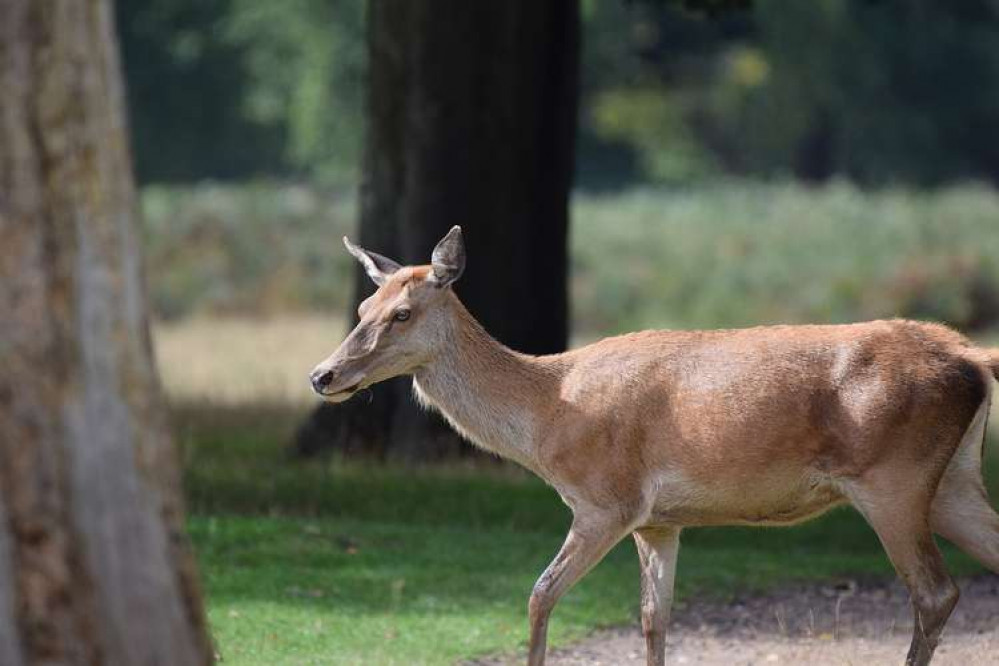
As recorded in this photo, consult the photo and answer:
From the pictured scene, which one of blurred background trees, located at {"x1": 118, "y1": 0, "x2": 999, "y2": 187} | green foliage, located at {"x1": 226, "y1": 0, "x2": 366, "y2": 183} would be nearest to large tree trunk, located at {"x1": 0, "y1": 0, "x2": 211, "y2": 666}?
blurred background trees, located at {"x1": 118, "y1": 0, "x2": 999, "y2": 187}

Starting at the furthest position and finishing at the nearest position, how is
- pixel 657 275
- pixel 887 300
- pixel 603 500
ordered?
pixel 657 275 < pixel 887 300 < pixel 603 500

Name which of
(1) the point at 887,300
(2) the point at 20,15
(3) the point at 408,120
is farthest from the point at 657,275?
(2) the point at 20,15

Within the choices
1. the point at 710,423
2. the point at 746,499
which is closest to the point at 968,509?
the point at 746,499

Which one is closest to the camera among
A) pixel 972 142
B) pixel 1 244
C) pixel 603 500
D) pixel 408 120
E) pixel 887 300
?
pixel 1 244

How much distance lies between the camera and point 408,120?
1424cm

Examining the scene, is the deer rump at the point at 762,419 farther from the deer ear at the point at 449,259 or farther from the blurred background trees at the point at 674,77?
the blurred background trees at the point at 674,77

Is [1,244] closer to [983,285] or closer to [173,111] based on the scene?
[983,285]

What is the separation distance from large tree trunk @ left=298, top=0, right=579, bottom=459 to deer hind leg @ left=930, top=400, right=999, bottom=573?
6.33 meters

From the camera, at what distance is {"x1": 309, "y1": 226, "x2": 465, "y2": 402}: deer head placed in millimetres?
8062

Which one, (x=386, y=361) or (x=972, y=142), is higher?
(x=386, y=361)

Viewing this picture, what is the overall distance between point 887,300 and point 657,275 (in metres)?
4.60

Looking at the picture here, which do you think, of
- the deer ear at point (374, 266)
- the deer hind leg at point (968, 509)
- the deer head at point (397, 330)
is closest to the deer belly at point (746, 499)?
the deer hind leg at point (968, 509)

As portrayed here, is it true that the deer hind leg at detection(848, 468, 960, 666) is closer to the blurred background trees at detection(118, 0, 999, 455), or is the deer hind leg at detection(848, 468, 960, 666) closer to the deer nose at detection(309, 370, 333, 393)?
the deer nose at detection(309, 370, 333, 393)

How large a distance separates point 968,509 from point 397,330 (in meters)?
2.51
